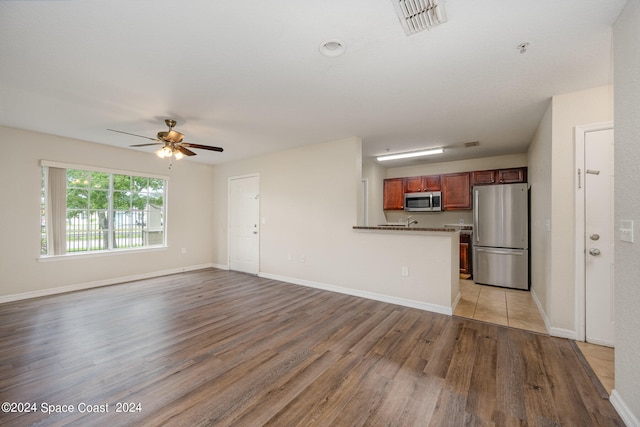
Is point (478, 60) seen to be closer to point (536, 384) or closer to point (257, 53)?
point (257, 53)

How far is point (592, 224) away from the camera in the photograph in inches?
101

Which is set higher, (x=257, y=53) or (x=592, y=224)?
(x=257, y=53)

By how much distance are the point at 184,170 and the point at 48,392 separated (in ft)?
15.6

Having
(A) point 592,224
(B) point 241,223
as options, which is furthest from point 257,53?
(B) point 241,223

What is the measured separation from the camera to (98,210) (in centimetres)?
473

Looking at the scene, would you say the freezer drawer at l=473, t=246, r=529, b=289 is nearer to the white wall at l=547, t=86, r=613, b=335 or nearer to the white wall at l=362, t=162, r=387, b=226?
the white wall at l=547, t=86, r=613, b=335

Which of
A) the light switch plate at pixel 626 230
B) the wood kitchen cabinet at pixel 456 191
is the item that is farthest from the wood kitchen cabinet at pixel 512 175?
the light switch plate at pixel 626 230

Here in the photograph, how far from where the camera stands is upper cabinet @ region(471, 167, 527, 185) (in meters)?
5.04

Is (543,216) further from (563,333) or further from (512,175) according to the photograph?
(512,175)

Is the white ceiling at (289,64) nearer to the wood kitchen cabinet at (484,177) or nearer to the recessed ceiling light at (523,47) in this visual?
the recessed ceiling light at (523,47)

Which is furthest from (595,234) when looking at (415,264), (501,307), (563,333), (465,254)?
(465,254)

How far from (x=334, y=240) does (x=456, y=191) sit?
10.3 ft

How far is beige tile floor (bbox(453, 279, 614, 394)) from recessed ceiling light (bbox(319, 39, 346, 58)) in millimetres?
3187

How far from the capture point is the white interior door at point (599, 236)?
249 cm
